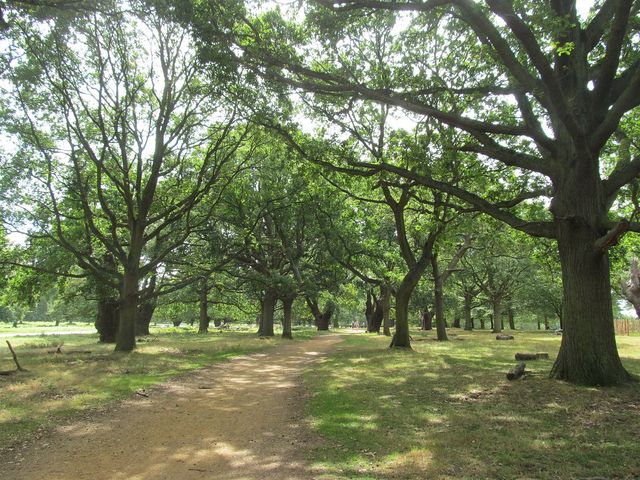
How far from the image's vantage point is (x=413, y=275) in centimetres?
2038

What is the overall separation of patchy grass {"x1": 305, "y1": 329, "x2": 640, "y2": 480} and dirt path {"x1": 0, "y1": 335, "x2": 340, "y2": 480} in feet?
1.84

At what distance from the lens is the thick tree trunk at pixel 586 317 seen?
9.52 m

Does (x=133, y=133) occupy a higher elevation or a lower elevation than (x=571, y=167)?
higher

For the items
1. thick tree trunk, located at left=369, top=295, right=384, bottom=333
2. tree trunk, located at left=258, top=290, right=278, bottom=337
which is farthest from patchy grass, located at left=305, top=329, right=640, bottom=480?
thick tree trunk, located at left=369, top=295, right=384, bottom=333

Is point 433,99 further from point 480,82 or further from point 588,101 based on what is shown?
point 588,101

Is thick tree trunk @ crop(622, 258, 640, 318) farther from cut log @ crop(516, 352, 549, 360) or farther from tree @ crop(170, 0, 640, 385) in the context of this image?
cut log @ crop(516, 352, 549, 360)

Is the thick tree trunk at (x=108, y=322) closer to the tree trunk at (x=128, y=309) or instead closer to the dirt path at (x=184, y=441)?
the tree trunk at (x=128, y=309)

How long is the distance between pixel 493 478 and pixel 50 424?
6.88 m

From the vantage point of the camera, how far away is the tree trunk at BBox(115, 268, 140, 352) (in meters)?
18.7

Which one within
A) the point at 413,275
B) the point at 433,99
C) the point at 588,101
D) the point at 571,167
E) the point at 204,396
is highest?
the point at 433,99

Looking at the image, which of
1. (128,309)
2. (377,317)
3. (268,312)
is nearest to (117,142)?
(128,309)

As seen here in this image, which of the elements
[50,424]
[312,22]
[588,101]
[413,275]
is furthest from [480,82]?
[50,424]

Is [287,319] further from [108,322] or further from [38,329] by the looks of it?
[38,329]

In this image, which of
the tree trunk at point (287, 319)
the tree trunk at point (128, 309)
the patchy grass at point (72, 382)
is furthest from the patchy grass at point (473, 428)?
the tree trunk at point (287, 319)
